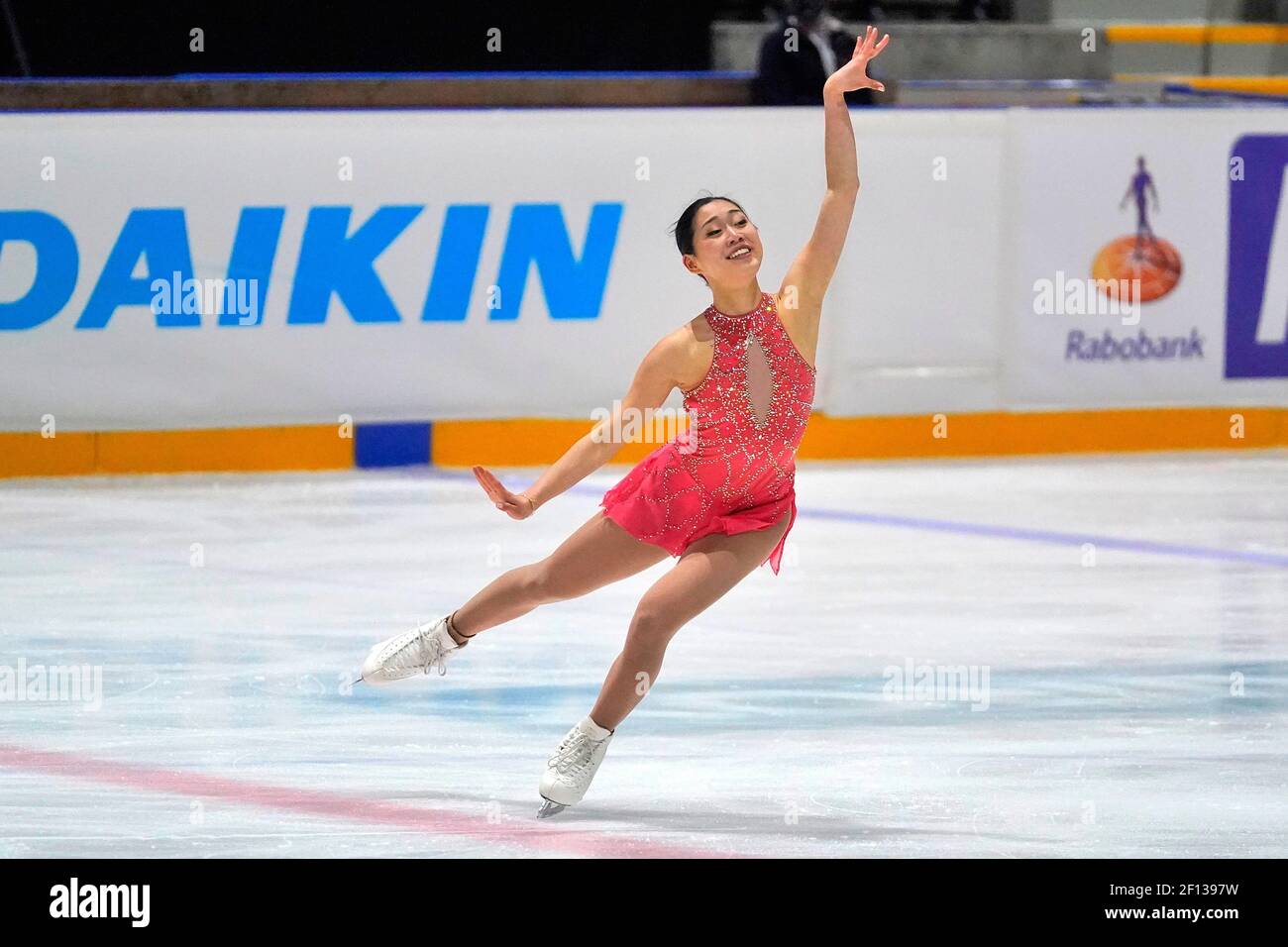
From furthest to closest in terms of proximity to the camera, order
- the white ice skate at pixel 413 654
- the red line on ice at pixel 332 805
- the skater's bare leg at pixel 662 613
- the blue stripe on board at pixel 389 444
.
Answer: the blue stripe on board at pixel 389 444, the white ice skate at pixel 413 654, the skater's bare leg at pixel 662 613, the red line on ice at pixel 332 805

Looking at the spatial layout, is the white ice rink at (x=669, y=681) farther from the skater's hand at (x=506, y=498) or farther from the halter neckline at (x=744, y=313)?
the halter neckline at (x=744, y=313)

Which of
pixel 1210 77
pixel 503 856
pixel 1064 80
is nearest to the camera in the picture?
pixel 503 856

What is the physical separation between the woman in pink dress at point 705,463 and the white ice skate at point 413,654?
0.55ft

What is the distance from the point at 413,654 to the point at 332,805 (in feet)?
1.40

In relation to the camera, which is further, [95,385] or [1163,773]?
[95,385]

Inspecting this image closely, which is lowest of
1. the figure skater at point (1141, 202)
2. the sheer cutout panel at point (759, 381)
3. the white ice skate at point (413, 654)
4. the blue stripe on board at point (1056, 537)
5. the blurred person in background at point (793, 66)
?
the white ice skate at point (413, 654)

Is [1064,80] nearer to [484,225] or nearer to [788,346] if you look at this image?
[484,225]

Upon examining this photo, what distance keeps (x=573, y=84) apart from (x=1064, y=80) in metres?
5.61

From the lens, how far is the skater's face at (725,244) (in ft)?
13.6

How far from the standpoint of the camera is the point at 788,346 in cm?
427
